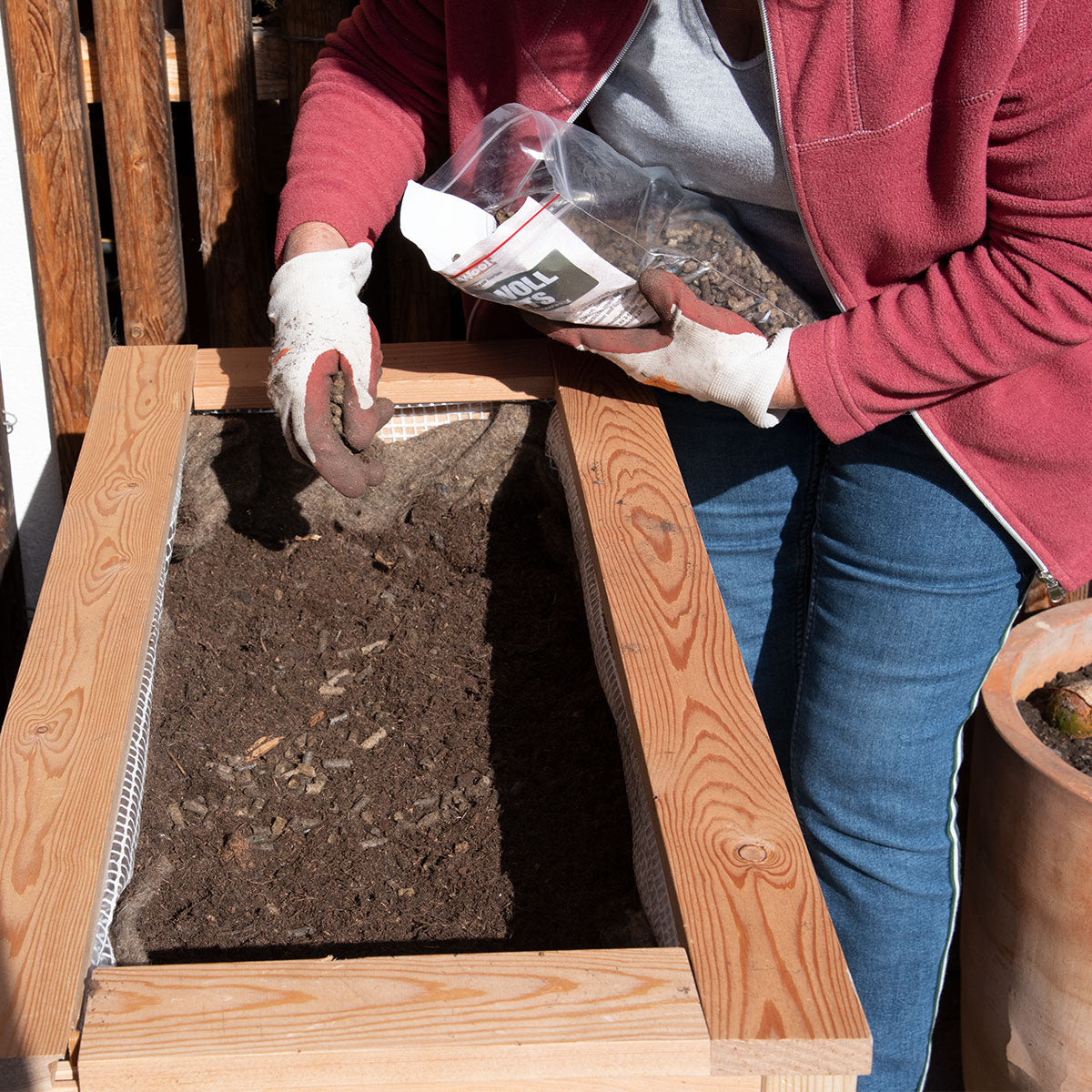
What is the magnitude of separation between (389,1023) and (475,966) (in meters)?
0.07

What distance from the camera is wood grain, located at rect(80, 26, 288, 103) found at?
6.09 feet

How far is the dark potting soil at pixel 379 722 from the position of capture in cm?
104

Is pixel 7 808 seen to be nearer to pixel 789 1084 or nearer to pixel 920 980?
pixel 789 1084

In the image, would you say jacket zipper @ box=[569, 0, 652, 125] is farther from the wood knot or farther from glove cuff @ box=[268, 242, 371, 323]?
the wood knot

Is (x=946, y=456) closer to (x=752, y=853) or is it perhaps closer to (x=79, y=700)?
(x=752, y=853)

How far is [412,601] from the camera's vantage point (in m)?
1.40

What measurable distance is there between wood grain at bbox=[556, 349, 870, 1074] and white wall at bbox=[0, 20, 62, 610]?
1.18 m

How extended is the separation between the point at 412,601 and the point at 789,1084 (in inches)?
31.4

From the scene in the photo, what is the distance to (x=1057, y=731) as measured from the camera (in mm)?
1753

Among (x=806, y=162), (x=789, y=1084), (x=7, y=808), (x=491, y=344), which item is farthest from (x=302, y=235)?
(x=789, y=1084)

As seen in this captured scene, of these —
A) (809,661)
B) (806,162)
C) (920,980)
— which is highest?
(806,162)

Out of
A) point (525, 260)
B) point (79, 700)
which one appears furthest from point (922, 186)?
point (79, 700)

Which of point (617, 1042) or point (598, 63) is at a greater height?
point (598, 63)

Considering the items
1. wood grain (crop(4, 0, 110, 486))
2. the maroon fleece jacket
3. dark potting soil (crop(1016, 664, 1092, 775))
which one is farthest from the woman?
wood grain (crop(4, 0, 110, 486))
